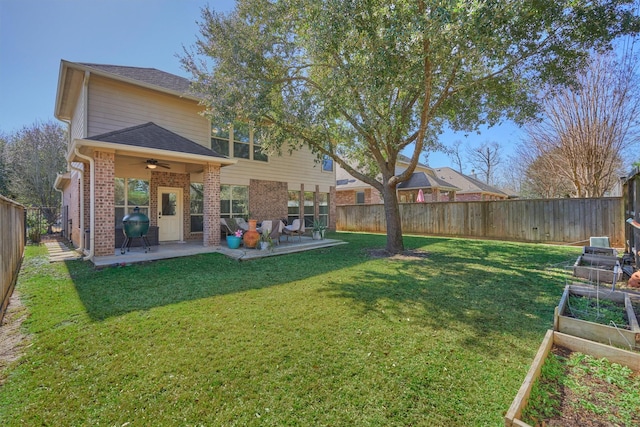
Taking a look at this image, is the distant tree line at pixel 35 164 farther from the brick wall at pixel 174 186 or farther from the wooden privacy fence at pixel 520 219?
the wooden privacy fence at pixel 520 219

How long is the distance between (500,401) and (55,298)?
20.2ft

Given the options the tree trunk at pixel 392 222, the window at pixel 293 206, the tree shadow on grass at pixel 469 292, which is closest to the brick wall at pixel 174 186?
the window at pixel 293 206

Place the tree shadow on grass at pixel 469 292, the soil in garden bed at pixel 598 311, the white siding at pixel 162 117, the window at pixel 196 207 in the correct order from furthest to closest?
the window at pixel 196 207 < the white siding at pixel 162 117 < the tree shadow on grass at pixel 469 292 < the soil in garden bed at pixel 598 311

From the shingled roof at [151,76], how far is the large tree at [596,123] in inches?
495

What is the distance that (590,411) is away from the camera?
2008 millimetres

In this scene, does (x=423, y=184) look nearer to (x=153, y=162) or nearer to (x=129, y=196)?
(x=153, y=162)

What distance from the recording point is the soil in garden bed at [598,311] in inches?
127

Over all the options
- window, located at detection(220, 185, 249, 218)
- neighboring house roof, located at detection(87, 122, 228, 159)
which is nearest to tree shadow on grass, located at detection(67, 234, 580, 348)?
neighboring house roof, located at detection(87, 122, 228, 159)

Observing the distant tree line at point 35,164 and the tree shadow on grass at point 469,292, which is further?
the distant tree line at point 35,164

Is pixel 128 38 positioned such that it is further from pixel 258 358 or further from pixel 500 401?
pixel 500 401

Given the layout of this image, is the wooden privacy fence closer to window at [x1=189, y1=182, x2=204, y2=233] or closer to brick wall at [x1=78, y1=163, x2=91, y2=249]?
window at [x1=189, y1=182, x2=204, y2=233]

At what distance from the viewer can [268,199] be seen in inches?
500

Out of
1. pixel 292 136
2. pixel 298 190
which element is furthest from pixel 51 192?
pixel 292 136

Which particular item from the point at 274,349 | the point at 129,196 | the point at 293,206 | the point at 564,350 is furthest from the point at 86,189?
the point at 564,350
